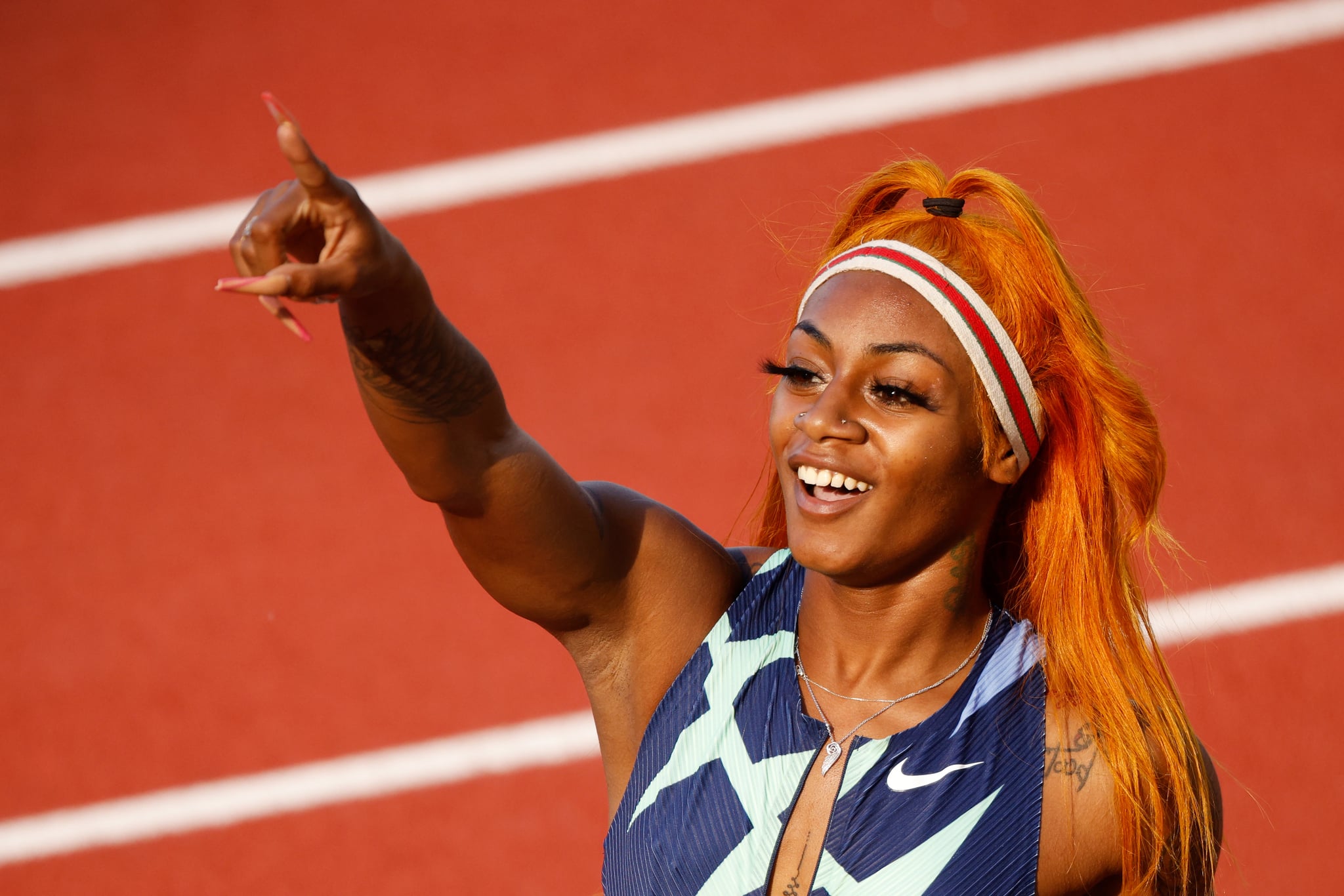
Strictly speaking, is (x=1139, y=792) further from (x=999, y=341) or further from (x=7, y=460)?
(x=7, y=460)

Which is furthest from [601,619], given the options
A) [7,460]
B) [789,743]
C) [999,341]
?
[7,460]

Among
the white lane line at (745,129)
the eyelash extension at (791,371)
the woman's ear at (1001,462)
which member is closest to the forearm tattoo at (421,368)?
the eyelash extension at (791,371)

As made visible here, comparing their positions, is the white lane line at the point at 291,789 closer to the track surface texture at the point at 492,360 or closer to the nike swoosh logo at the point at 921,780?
the track surface texture at the point at 492,360

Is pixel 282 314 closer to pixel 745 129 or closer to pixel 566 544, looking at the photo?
pixel 566 544

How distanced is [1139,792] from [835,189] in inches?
135

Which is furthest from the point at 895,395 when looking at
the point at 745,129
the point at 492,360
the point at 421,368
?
the point at 745,129

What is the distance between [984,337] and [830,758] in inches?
28.2

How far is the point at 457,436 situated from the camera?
209 cm

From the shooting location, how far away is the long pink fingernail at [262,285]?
1.64 m

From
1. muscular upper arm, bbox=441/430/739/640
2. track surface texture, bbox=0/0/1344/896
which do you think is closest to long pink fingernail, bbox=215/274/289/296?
muscular upper arm, bbox=441/430/739/640

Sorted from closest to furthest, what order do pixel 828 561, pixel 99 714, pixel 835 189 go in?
pixel 828 561
pixel 99 714
pixel 835 189

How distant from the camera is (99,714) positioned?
4.88m

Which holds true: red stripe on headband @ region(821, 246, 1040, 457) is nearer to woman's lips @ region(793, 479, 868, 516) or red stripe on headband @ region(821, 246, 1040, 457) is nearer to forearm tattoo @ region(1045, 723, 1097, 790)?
woman's lips @ region(793, 479, 868, 516)

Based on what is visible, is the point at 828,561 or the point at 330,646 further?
the point at 330,646
